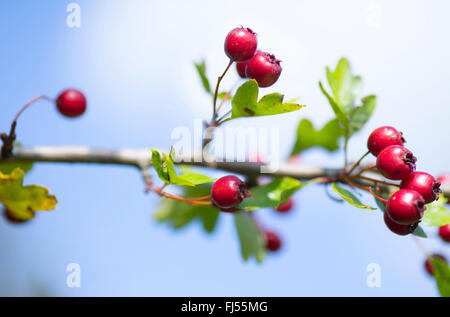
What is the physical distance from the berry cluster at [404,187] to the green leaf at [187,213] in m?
1.06

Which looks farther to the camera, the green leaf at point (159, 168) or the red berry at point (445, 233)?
the red berry at point (445, 233)

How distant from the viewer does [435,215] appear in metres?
1.50

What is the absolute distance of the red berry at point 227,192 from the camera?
141cm

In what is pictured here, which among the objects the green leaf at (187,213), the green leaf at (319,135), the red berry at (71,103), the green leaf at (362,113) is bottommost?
the green leaf at (187,213)

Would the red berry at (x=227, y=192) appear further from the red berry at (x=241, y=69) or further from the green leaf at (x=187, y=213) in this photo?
the green leaf at (x=187, y=213)

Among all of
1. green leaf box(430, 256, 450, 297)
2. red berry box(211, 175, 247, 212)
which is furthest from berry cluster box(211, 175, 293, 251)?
green leaf box(430, 256, 450, 297)

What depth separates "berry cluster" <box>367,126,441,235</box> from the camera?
4.33 ft

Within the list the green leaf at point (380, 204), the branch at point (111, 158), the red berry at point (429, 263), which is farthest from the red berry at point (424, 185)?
the red berry at point (429, 263)

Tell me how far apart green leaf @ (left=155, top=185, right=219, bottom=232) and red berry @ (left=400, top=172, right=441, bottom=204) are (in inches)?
44.2

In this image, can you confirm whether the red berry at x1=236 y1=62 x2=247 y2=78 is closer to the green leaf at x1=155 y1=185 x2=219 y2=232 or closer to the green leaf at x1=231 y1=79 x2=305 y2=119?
the green leaf at x1=231 y1=79 x2=305 y2=119

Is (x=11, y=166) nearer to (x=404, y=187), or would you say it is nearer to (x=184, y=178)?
(x=184, y=178)

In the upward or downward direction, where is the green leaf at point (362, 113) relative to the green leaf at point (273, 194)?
upward

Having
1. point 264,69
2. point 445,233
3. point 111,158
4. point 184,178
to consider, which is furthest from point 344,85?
point 111,158
